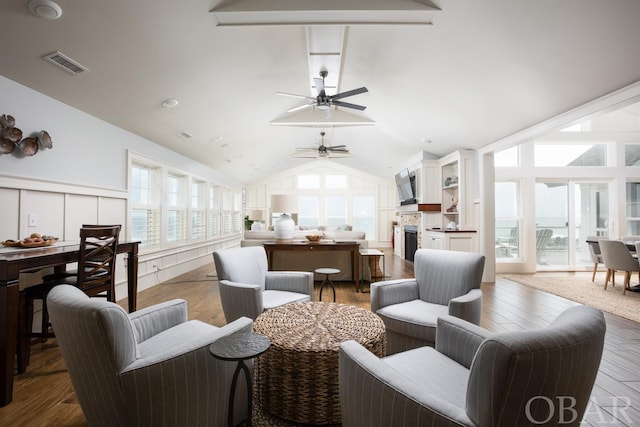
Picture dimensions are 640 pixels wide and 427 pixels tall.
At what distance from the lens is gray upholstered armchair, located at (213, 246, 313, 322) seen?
2.48m

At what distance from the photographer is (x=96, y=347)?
118cm

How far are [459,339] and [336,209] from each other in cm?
929

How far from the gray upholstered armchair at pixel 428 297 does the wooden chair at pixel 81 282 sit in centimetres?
221

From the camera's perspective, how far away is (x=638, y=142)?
19.7ft

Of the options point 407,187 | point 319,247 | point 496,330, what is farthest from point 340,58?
point 407,187

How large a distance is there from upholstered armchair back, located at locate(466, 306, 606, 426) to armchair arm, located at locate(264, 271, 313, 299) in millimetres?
2130

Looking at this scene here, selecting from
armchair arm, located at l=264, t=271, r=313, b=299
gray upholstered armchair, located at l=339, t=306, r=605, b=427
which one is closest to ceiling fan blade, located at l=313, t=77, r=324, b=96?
armchair arm, located at l=264, t=271, r=313, b=299

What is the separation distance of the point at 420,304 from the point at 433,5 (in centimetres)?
236

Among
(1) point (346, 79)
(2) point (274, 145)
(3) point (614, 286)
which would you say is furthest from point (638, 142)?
(2) point (274, 145)

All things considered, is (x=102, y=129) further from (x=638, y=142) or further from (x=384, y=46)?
(x=638, y=142)

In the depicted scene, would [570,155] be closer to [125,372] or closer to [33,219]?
[125,372]

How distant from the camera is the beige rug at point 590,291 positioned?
12.1ft

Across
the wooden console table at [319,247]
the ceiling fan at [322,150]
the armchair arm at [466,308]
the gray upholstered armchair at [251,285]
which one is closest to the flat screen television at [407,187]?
Answer: the ceiling fan at [322,150]

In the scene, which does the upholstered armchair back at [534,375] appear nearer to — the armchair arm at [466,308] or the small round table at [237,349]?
the small round table at [237,349]
